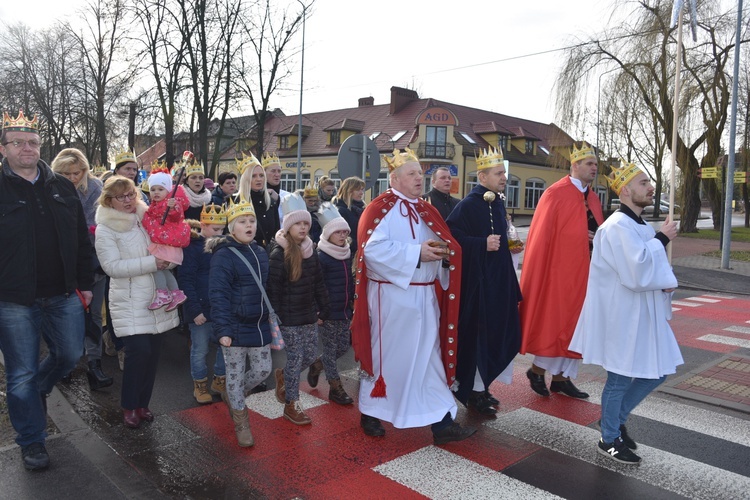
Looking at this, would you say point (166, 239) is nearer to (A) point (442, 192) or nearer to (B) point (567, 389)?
(A) point (442, 192)

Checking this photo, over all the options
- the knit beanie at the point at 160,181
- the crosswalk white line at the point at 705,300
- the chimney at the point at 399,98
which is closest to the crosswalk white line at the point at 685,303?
the crosswalk white line at the point at 705,300

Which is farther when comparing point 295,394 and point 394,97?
point 394,97

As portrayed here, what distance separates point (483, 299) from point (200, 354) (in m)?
2.53

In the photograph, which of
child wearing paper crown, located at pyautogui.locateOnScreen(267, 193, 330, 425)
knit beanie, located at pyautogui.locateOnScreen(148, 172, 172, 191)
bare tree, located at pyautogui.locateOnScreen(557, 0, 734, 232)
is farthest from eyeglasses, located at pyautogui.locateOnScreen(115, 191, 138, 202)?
bare tree, located at pyautogui.locateOnScreen(557, 0, 734, 232)

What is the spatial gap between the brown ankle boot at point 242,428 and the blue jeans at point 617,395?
8.22 ft

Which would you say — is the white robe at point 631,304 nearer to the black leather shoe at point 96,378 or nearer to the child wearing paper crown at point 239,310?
the child wearing paper crown at point 239,310

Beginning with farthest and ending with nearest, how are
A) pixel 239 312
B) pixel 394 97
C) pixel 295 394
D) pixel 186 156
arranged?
1. pixel 394 97
2. pixel 186 156
3. pixel 295 394
4. pixel 239 312

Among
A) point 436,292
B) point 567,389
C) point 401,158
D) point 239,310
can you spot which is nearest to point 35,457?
point 239,310

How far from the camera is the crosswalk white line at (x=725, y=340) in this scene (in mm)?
8062

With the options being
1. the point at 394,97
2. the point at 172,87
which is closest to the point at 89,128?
the point at 172,87

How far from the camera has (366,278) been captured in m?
4.69

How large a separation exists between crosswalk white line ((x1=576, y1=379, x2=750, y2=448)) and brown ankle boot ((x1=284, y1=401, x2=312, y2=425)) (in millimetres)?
2577

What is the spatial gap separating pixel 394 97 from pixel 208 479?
47.7m

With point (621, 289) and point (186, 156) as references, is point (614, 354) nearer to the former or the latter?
point (621, 289)
